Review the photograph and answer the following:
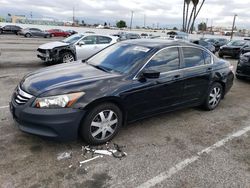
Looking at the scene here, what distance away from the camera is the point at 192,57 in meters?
4.66

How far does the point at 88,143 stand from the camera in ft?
11.4

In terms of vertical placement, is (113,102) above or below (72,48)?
below

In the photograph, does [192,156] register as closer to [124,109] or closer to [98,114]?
[124,109]

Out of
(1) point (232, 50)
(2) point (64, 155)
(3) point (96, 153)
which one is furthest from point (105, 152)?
(1) point (232, 50)

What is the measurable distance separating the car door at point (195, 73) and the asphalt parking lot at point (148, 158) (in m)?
0.53

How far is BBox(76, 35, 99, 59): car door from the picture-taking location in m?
10.2

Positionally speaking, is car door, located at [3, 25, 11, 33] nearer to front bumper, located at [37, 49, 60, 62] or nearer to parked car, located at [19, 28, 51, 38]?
parked car, located at [19, 28, 51, 38]

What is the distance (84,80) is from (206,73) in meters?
2.69

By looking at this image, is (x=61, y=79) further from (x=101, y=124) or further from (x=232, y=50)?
(x=232, y=50)

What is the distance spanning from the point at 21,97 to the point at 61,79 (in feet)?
1.96

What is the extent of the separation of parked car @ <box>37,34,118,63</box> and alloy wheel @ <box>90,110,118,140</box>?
277 inches

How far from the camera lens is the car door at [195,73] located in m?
4.47

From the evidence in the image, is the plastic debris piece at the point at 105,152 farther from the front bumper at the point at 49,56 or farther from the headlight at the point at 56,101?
the front bumper at the point at 49,56

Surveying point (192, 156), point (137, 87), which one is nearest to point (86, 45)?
point (137, 87)
